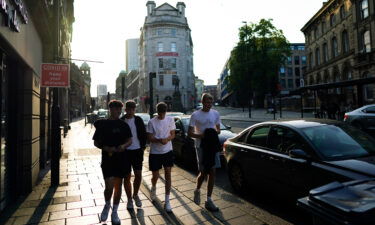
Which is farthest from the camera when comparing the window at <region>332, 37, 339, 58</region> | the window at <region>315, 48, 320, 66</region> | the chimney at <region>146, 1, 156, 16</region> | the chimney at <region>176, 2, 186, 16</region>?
the chimney at <region>176, 2, 186, 16</region>

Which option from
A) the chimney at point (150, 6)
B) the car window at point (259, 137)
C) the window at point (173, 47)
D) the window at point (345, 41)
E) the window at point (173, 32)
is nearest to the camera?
the car window at point (259, 137)

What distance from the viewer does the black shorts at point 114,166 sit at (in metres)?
3.88

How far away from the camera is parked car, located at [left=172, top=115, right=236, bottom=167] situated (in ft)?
25.6

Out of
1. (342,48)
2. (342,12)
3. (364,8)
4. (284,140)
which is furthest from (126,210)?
(342,12)

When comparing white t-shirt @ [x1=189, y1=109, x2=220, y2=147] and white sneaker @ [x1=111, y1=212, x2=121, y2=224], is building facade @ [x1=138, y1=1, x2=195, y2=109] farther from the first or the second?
white sneaker @ [x1=111, y1=212, x2=121, y2=224]

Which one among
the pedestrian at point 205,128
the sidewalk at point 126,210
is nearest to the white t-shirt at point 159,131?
the pedestrian at point 205,128

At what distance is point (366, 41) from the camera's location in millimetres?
27203

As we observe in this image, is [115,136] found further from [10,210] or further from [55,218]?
[10,210]

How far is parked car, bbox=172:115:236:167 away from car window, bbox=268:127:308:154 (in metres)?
2.86

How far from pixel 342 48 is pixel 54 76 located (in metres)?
33.3

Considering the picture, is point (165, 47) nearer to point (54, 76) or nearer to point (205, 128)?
point (54, 76)

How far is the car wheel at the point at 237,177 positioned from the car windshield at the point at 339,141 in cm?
159

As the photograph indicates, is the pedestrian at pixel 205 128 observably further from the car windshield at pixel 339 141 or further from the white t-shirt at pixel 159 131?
the car windshield at pixel 339 141

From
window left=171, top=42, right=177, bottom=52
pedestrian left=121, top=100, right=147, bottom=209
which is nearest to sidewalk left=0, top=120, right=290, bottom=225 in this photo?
pedestrian left=121, top=100, right=147, bottom=209
